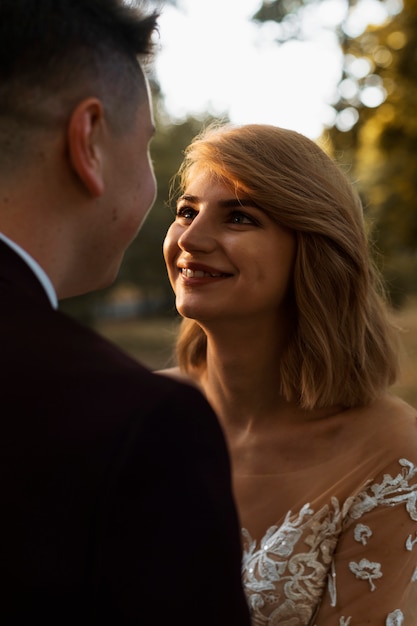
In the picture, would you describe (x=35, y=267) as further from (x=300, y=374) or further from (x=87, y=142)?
(x=300, y=374)

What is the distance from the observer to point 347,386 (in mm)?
3016

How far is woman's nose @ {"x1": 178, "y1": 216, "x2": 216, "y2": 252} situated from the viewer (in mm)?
2891

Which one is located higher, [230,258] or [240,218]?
[240,218]

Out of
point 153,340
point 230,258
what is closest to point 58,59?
point 230,258

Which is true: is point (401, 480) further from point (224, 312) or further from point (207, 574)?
point (207, 574)

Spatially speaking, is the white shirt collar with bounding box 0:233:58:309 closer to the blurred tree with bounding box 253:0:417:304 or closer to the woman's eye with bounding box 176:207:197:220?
the woman's eye with bounding box 176:207:197:220

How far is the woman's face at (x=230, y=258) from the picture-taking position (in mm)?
2861

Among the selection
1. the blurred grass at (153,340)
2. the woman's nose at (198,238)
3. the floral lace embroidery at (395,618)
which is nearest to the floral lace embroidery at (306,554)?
the floral lace embroidery at (395,618)

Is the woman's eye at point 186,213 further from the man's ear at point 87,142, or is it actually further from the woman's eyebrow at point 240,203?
the man's ear at point 87,142

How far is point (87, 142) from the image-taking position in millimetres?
1289

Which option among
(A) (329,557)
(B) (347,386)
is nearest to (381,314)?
(B) (347,386)

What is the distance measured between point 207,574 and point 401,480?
67.8 inches

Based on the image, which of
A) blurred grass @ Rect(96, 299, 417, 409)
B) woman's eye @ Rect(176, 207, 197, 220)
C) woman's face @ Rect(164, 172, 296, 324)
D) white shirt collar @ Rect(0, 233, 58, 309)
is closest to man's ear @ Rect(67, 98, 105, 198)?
white shirt collar @ Rect(0, 233, 58, 309)

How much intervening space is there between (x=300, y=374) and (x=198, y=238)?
2.19ft
